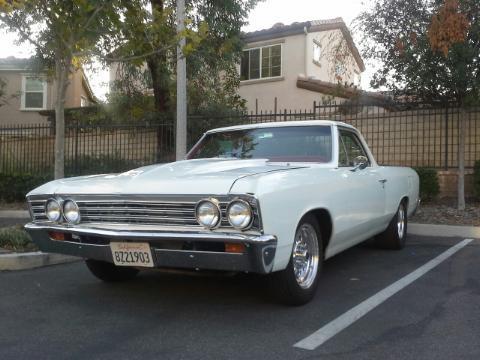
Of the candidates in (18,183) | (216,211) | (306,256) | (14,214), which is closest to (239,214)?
(216,211)

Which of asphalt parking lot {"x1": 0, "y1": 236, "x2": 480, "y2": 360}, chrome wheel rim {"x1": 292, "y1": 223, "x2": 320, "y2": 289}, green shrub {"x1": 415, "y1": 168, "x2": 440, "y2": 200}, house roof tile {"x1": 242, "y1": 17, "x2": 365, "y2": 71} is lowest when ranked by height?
asphalt parking lot {"x1": 0, "y1": 236, "x2": 480, "y2": 360}

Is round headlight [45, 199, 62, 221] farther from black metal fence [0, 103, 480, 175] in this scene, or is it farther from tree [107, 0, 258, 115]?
black metal fence [0, 103, 480, 175]

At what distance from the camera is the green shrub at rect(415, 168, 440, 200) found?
34.0 feet

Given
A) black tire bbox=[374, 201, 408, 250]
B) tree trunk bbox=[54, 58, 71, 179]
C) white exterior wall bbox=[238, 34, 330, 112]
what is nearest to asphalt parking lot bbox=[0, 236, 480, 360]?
black tire bbox=[374, 201, 408, 250]

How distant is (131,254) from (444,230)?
18.8ft

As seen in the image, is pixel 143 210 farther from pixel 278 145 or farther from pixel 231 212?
pixel 278 145

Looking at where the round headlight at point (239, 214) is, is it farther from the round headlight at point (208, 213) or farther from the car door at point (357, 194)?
the car door at point (357, 194)

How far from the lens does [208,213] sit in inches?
141

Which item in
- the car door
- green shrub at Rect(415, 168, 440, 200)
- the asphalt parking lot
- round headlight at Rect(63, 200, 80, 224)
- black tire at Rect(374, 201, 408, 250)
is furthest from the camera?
green shrub at Rect(415, 168, 440, 200)

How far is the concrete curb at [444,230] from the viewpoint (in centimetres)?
775

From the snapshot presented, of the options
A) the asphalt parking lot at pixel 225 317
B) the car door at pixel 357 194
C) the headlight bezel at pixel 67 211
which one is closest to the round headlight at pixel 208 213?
the asphalt parking lot at pixel 225 317

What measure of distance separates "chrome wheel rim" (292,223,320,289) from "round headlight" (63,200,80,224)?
1712 millimetres

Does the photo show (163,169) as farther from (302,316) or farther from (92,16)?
(92,16)

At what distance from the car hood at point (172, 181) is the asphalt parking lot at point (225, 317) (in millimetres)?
762
